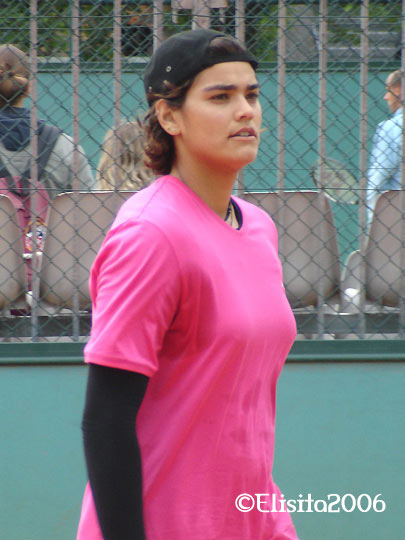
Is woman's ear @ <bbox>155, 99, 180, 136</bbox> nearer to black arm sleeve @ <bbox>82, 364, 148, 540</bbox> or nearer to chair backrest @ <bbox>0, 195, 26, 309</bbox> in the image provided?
black arm sleeve @ <bbox>82, 364, 148, 540</bbox>

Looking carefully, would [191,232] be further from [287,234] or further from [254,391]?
[287,234]

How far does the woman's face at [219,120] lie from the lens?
4.66ft

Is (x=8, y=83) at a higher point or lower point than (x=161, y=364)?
higher

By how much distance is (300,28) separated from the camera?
3.45m

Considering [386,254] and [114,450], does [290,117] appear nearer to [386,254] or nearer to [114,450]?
[386,254]

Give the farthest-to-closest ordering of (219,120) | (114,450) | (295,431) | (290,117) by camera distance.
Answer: (290,117), (295,431), (219,120), (114,450)

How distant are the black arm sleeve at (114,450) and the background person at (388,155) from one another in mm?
2371

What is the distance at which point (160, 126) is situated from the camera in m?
1.49

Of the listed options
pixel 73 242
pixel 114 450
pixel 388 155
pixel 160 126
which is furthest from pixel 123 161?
pixel 114 450

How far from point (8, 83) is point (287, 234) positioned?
1.31 meters

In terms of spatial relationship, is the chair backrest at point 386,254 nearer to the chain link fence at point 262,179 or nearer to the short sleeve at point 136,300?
the chain link fence at point 262,179

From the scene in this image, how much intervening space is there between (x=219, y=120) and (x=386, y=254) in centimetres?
217

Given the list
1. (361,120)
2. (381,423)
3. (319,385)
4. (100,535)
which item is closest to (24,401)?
(319,385)

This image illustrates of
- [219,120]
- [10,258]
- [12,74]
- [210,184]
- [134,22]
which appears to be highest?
[134,22]
